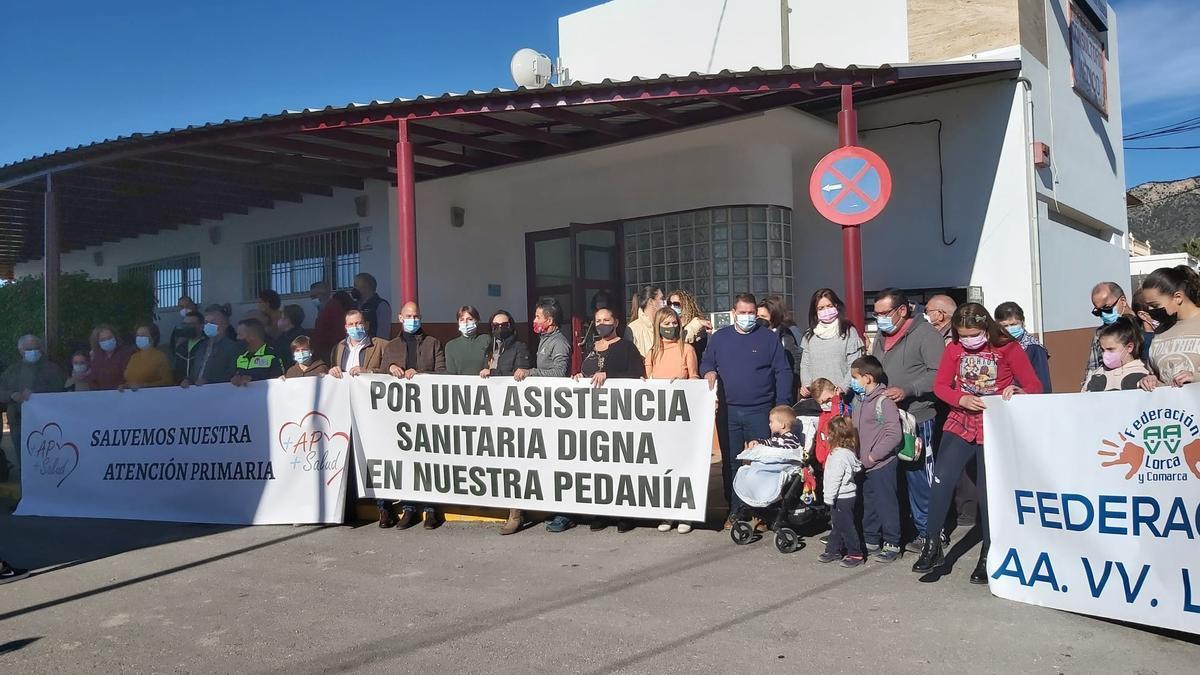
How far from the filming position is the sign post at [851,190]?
7805 mm

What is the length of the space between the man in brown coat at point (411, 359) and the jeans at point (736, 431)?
2527 mm

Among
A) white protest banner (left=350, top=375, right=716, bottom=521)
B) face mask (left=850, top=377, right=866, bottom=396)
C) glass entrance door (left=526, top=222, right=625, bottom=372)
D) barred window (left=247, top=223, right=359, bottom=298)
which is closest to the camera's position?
face mask (left=850, top=377, right=866, bottom=396)

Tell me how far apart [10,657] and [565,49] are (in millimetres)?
12794

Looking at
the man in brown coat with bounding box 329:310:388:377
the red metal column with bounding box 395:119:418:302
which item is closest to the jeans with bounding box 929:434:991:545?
the man in brown coat with bounding box 329:310:388:377

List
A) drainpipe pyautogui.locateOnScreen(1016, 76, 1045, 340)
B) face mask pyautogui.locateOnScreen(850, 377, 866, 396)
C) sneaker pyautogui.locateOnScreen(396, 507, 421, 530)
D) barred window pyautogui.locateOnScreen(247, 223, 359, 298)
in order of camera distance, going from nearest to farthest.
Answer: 1. face mask pyautogui.locateOnScreen(850, 377, 866, 396)
2. sneaker pyautogui.locateOnScreen(396, 507, 421, 530)
3. drainpipe pyautogui.locateOnScreen(1016, 76, 1045, 340)
4. barred window pyautogui.locateOnScreen(247, 223, 359, 298)

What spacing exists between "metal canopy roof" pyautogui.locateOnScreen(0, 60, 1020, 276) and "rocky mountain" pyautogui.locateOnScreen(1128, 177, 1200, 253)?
75.5m

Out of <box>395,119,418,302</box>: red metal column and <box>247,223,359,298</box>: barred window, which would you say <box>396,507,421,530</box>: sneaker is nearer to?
<box>395,119,418,302</box>: red metal column

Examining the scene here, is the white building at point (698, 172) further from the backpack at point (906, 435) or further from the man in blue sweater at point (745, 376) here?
the backpack at point (906, 435)

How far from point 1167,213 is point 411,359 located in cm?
8337

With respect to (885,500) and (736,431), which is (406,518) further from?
(885,500)

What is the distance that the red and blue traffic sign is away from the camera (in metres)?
7.80

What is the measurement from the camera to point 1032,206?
33.2 feet

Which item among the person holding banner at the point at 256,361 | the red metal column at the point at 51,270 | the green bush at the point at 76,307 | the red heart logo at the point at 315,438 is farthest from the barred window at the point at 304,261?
the red heart logo at the point at 315,438

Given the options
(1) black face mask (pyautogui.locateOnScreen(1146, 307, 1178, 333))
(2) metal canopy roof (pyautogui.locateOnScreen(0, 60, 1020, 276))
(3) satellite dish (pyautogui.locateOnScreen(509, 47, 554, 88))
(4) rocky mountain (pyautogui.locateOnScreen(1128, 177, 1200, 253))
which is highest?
(4) rocky mountain (pyautogui.locateOnScreen(1128, 177, 1200, 253))
